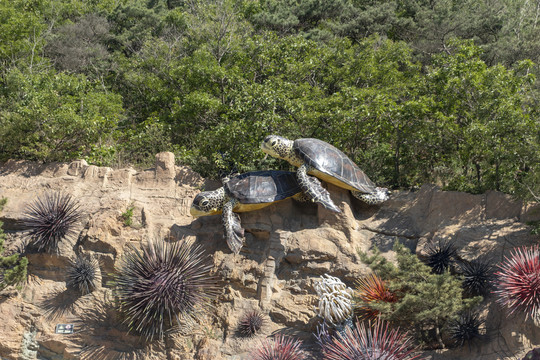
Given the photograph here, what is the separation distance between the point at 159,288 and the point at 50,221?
10.2ft

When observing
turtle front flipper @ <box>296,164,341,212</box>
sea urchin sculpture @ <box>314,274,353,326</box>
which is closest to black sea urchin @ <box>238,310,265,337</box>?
sea urchin sculpture @ <box>314,274,353,326</box>

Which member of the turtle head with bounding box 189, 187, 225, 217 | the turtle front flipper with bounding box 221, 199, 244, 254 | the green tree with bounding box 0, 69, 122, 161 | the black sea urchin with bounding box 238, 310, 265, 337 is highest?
the green tree with bounding box 0, 69, 122, 161

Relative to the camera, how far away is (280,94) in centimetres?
1195

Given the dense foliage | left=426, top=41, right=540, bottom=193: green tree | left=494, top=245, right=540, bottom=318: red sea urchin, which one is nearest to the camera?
left=494, top=245, right=540, bottom=318: red sea urchin

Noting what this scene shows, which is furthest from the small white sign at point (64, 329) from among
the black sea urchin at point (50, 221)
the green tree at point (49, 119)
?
the green tree at point (49, 119)

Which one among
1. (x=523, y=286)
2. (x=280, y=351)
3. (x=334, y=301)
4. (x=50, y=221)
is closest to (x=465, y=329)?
(x=523, y=286)

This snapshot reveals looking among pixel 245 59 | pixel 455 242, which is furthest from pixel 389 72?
pixel 455 242

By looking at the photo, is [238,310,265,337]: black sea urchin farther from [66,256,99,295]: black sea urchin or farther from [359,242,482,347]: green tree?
[66,256,99,295]: black sea urchin

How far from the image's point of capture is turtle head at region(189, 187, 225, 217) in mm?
9055

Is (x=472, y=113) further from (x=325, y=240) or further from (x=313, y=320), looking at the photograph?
(x=313, y=320)

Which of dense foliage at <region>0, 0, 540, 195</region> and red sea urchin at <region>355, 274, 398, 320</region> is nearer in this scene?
red sea urchin at <region>355, 274, 398, 320</region>

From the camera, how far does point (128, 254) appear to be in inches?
334

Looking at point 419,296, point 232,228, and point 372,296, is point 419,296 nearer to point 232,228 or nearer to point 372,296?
point 372,296

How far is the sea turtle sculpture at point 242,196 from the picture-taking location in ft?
29.1
